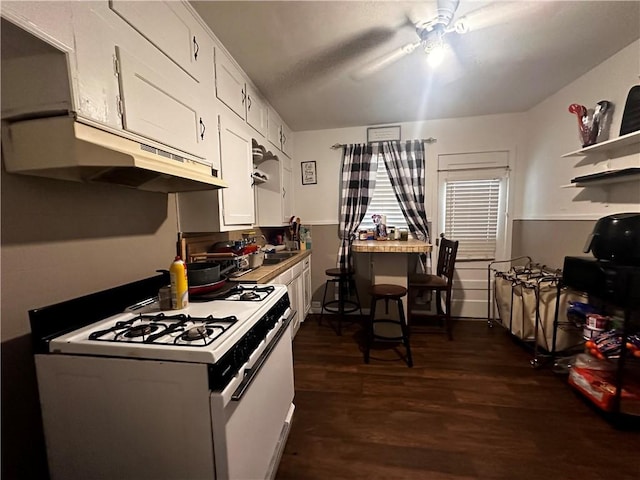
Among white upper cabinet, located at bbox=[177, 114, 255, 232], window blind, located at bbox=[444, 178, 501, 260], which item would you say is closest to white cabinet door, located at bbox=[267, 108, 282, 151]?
white upper cabinet, located at bbox=[177, 114, 255, 232]

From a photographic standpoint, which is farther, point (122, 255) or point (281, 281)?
point (281, 281)

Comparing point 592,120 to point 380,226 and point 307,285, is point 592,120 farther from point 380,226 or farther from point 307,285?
point 307,285

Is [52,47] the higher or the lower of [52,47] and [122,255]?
the higher

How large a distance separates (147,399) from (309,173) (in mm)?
3087

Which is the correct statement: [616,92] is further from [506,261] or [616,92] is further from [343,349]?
[343,349]

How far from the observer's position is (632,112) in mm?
1703

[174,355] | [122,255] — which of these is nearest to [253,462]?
[174,355]

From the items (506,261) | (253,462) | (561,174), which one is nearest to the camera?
(253,462)

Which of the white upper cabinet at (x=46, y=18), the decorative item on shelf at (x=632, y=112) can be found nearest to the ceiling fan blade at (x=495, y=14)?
the decorative item on shelf at (x=632, y=112)

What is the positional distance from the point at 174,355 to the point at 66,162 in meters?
0.72

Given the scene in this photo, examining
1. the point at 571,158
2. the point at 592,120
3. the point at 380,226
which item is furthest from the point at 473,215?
the point at 592,120

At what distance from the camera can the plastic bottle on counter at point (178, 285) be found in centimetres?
116

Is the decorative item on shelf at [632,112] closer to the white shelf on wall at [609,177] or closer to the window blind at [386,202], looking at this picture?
the white shelf on wall at [609,177]

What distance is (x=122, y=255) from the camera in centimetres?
129
